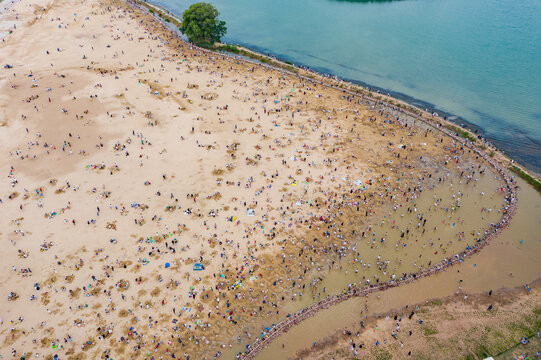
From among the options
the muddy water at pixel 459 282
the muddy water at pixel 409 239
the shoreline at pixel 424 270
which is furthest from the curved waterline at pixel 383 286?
the muddy water at pixel 409 239

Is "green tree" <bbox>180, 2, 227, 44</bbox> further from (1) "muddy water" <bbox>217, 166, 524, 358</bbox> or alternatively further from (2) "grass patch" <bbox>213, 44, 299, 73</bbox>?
(1) "muddy water" <bbox>217, 166, 524, 358</bbox>

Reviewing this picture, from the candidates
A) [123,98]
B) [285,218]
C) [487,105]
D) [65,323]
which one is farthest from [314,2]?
[65,323]

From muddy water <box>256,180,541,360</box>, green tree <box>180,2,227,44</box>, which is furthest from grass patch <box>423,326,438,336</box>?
green tree <box>180,2,227,44</box>

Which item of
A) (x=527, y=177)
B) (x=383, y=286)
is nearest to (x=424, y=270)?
(x=383, y=286)

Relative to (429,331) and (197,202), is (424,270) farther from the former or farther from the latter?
(197,202)

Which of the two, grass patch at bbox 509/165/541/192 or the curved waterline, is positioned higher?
grass patch at bbox 509/165/541/192
